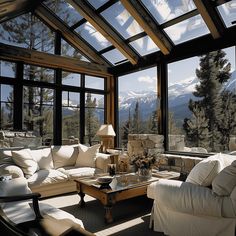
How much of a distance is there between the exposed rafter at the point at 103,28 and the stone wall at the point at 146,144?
6.70 ft

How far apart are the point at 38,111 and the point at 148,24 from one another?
10.7 feet

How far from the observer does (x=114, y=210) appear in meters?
3.69

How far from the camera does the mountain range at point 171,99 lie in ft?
16.7

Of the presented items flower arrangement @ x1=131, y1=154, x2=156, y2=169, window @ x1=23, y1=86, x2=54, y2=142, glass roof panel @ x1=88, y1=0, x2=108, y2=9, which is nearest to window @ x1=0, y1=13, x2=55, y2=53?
window @ x1=23, y1=86, x2=54, y2=142

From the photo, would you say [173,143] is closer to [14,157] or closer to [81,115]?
[81,115]

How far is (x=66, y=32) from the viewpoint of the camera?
20.9 ft

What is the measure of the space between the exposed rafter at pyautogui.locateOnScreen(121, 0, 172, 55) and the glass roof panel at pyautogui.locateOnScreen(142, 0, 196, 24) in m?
0.13


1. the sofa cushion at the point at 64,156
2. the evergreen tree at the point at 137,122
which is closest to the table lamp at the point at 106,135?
the evergreen tree at the point at 137,122

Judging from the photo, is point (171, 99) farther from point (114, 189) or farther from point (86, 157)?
point (114, 189)

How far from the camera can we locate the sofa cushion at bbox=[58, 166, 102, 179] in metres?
4.54

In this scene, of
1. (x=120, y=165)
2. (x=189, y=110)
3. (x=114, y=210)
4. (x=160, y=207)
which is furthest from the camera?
(x=189, y=110)

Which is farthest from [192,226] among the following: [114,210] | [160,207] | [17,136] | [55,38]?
[55,38]

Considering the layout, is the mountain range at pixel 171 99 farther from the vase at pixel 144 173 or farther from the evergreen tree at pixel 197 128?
the vase at pixel 144 173

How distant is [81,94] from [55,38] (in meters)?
1.63
